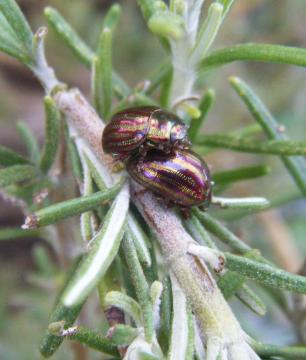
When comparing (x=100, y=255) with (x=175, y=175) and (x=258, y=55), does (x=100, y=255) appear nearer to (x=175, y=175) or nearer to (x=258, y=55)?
(x=175, y=175)

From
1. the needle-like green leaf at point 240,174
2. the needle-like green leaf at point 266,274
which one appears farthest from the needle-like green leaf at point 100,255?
the needle-like green leaf at point 240,174

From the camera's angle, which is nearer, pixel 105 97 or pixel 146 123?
pixel 146 123

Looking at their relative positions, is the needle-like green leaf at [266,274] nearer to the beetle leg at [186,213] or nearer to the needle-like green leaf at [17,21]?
the beetle leg at [186,213]

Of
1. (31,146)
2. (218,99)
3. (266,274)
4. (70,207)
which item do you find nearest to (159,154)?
(70,207)

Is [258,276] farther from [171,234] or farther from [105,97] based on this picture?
[105,97]

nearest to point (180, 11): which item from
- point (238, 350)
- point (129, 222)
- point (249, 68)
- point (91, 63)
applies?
point (91, 63)

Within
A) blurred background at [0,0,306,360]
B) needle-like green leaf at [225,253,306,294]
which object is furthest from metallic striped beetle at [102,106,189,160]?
blurred background at [0,0,306,360]
